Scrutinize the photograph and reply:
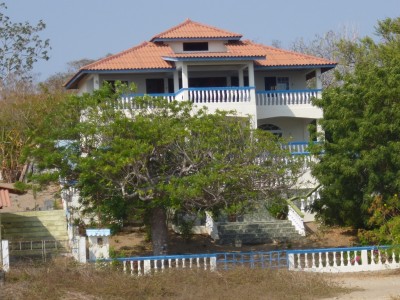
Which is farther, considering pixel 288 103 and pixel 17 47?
pixel 17 47

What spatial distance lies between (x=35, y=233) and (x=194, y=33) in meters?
10.8

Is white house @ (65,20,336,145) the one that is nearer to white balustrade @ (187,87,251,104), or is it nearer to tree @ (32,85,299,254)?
white balustrade @ (187,87,251,104)

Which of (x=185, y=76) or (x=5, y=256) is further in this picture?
(x=185, y=76)

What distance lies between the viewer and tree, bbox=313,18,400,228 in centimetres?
2152

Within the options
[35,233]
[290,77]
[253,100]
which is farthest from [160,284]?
[290,77]

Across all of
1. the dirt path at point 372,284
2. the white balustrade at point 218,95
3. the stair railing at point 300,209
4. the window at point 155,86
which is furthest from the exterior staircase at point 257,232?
the window at point 155,86

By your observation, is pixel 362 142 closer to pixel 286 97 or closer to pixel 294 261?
pixel 294 261

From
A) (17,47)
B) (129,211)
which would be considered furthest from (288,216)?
(17,47)

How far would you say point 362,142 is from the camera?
71.3 feet

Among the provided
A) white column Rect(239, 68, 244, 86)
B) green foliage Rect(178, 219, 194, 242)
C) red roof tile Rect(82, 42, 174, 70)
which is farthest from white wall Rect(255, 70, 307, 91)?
green foliage Rect(178, 219, 194, 242)

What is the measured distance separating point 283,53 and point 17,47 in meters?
18.4

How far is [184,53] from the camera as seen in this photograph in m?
31.1

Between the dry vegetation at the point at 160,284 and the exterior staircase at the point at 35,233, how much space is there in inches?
190

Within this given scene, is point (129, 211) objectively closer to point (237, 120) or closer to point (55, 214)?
point (237, 120)
